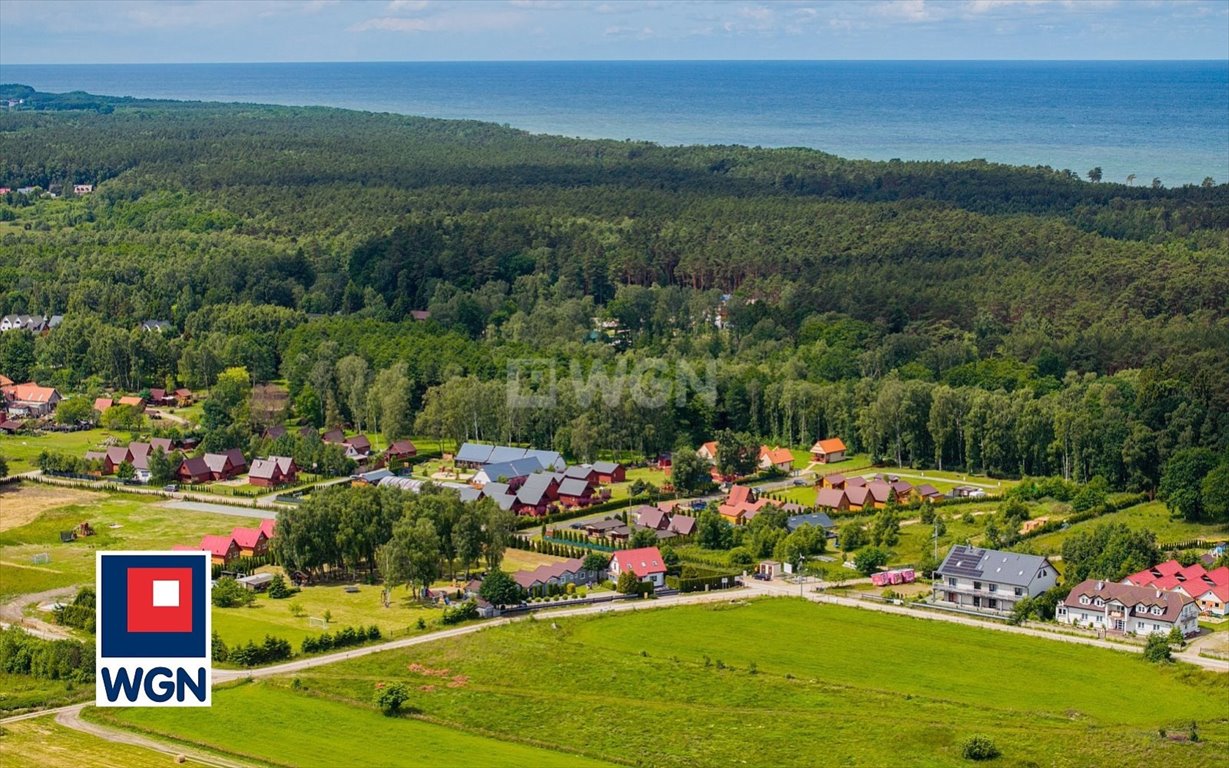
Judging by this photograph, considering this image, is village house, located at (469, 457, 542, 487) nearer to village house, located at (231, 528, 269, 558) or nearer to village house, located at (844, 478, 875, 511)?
village house, located at (231, 528, 269, 558)

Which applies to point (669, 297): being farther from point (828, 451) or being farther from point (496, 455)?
point (496, 455)

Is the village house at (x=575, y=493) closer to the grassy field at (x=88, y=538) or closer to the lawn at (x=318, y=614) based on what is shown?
the grassy field at (x=88, y=538)

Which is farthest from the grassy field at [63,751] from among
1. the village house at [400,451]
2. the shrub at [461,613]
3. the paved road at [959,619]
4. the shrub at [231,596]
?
the village house at [400,451]

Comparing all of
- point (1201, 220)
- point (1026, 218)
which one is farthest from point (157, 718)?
point (1201, 220)

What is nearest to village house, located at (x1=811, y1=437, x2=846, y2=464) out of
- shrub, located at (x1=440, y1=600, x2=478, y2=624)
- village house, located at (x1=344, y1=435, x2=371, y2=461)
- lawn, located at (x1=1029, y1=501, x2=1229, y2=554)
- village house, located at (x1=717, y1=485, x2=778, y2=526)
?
village house, located at (x1=717, y1=485, x2=778, y2=526)

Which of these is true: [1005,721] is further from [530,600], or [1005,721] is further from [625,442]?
[625,442]

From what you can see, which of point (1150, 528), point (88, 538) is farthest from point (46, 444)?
point (1150, 528)

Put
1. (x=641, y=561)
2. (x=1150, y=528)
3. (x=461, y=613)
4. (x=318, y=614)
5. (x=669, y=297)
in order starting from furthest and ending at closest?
(x=669, y=297) → (x=1150, y=528) → (x=641, y=561) → (x=318, y=614) → (x=461, y=613)
